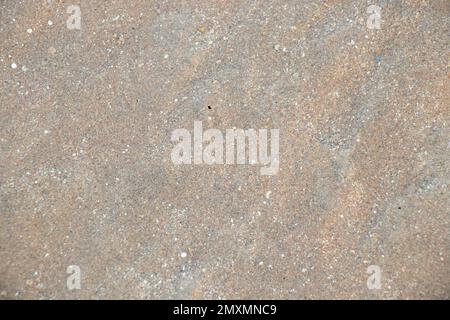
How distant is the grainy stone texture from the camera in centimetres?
217

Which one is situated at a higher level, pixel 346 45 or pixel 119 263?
pixel 346 45

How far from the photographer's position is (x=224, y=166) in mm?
2260

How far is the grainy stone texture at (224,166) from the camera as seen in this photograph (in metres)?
2.17

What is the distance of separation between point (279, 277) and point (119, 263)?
2.17ft

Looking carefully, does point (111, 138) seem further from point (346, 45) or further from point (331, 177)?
point (346, 45)

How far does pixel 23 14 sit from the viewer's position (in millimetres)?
2367
